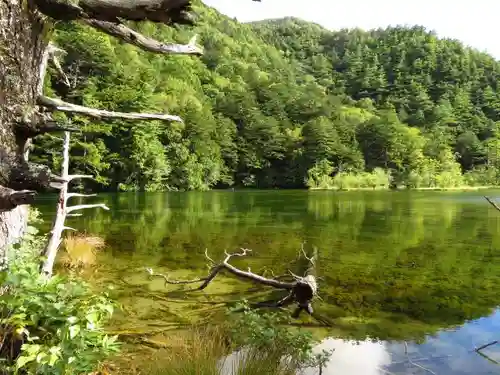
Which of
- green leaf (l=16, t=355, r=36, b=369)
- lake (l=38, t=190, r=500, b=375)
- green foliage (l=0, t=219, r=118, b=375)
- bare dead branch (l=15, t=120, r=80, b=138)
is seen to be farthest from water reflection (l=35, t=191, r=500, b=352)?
bare dead branch (l=15, t=120, r=80, b=138)

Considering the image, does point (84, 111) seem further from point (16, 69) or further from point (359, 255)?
point (359, 255)

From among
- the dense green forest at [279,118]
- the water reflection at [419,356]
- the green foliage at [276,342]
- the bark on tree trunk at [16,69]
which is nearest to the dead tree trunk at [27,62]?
the bark on tree trunk at [16,69]

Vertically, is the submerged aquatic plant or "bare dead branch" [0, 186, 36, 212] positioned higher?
"bare dead branch" [0, 186, 36, 212]

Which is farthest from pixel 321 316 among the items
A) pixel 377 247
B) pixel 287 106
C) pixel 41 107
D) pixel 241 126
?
pixel 287 106

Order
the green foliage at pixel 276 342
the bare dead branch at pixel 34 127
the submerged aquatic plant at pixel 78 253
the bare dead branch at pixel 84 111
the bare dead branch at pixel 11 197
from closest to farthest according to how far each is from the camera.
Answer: the bare dead branch at pixel 11 197, the bare dead branch at pixel 34 127, the bare dead branch at pixel 84 111, the green foliage at pixel 276 342, the submerged aquatic plant at pixel 78 253

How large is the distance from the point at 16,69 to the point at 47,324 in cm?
155

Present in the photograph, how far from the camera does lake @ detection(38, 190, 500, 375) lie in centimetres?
682

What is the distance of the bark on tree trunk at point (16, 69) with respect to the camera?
188 centimetres

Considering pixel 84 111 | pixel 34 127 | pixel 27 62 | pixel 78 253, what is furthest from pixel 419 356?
pixel 78 253

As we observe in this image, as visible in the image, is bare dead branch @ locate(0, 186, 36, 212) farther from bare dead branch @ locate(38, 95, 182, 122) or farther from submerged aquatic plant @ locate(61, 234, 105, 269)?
submerged aquatic plant @ locate(61, 234, 105, 269)

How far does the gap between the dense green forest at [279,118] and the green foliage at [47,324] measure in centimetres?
2211

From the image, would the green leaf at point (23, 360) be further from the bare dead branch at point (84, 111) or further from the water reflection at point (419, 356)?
the water reflection at point (419, 356)

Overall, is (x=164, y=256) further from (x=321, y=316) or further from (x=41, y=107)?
(x=41, y=107)

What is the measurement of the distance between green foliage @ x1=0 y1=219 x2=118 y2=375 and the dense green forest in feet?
72.6
